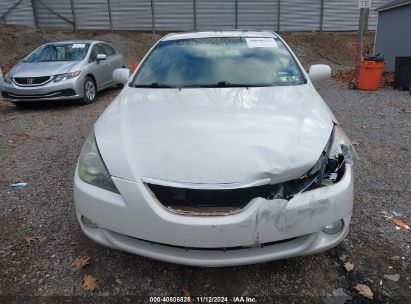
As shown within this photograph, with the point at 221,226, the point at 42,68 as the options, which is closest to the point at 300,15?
the point at 42,68

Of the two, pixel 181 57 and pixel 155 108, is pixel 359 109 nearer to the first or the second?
pixel 181 57

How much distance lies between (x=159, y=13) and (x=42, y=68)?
1272 centimetres

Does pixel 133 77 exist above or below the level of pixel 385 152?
above

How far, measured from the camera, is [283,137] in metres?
2.05

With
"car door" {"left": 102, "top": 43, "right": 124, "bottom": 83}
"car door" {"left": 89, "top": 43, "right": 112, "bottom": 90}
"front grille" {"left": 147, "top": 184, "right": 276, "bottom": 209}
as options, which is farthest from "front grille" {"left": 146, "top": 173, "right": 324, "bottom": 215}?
"car door" {"left": 102, "top": 43, "right": 124, "bottom": 83}

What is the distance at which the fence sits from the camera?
18406mm

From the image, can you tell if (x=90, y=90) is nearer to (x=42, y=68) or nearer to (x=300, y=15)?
(x=42, y=68)

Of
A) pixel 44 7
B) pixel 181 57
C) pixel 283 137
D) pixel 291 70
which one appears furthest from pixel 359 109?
pixel 44 7

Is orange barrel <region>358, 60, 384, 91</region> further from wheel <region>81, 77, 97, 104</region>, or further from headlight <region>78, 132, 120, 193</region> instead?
headlight <region>78, 132, 120, 193</region>

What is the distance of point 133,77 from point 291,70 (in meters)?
1.53

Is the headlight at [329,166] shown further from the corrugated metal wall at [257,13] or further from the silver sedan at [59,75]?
the corrugated metal wall at [257,13]

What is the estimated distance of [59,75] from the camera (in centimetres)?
714

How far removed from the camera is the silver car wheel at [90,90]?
775 centimetres

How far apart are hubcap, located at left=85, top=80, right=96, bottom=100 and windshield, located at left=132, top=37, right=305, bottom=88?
15.3 feet
